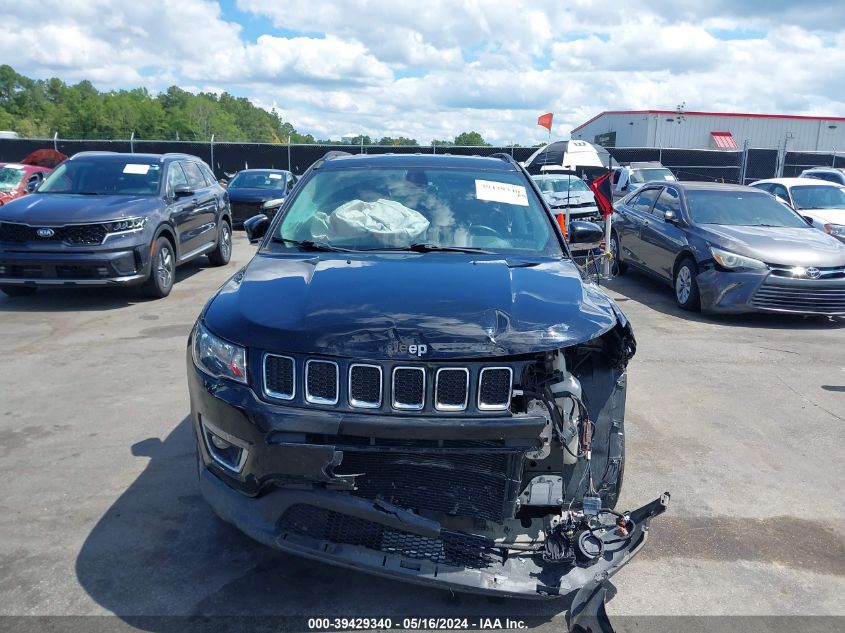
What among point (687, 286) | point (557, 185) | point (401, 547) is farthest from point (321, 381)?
point (557, 185)

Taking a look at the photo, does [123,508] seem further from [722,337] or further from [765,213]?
[765,213]

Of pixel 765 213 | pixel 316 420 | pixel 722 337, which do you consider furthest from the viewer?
pixel 765 213

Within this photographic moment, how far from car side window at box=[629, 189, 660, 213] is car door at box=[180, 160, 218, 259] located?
6742 mm

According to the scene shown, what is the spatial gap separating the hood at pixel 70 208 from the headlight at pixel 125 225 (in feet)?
0.20

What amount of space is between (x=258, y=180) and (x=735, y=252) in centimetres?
1271

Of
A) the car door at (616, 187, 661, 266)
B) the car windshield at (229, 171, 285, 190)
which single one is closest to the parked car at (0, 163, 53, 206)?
the car windshield at (229, 171, 285, 190)

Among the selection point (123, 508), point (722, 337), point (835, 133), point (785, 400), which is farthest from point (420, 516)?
point (835, 133)

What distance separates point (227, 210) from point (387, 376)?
10218 millimetres

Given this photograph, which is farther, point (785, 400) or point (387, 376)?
point (785, 400)

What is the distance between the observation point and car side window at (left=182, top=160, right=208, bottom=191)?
35.2ft

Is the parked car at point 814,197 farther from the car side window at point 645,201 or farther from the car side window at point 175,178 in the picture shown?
the car side window at point 175,178

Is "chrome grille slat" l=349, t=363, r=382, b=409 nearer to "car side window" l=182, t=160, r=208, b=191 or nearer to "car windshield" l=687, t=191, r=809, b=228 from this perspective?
"car windshield" l=687, t=191, r=809, b=228

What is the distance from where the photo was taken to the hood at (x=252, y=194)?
1676cm

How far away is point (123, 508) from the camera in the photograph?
3.72 metres
